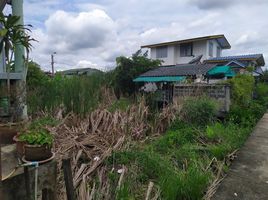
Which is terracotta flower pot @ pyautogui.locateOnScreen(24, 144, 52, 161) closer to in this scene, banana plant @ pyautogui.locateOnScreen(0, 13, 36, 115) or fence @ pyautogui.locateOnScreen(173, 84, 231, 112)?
banana plant @ pyautogui.locateOnScreen(0, 13, 36, 115)

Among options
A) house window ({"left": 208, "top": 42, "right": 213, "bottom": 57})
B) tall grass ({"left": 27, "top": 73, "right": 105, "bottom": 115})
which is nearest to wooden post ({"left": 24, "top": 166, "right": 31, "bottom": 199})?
tall grass ({"left": 27, "top": 73, "right": 105, "bottom": 115})

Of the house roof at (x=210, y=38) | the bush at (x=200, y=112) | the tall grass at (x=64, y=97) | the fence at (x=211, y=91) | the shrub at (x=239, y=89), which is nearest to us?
the tall grass at (x=64, y=97)

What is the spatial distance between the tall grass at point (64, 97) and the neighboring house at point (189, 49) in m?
13.9

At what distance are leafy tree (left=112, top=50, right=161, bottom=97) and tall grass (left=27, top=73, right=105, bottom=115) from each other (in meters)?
4.87

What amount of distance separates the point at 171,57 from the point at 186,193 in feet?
59.8

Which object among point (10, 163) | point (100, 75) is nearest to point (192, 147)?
point (10, 163)

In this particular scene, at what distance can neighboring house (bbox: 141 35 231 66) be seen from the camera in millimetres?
18359

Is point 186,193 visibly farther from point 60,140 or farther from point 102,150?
point 60,140

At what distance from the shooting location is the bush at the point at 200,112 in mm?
5840

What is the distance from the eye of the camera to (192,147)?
411 cm

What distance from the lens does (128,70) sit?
11.8 m

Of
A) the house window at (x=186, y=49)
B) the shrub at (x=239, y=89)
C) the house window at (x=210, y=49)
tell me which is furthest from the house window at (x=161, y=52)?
the shrub at (x=239, y=89)

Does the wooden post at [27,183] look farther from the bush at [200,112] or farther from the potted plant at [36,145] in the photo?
the bush at [200,112]

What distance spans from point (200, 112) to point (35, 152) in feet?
15.1
